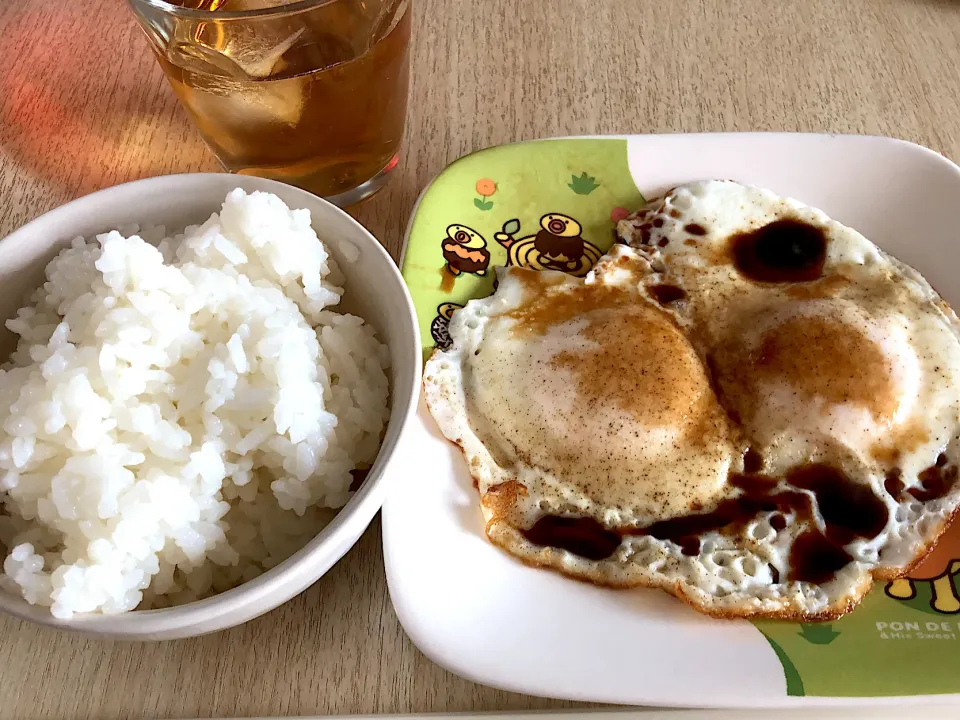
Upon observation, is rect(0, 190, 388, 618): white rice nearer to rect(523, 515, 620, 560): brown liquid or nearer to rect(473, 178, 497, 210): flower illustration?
rect(523, 515, 620, 560): brown liquid

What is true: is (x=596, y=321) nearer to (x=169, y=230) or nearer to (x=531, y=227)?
(x=531, y=227)

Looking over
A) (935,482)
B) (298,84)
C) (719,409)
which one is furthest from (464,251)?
(935,482)

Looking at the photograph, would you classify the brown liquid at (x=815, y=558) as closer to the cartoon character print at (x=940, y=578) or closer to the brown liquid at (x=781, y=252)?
the cartoon character print at (x=940, y=578)

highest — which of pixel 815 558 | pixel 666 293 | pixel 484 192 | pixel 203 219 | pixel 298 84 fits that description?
pixel 298 84

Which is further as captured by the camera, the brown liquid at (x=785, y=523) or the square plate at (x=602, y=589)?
the brown liquid at (x=785, y=523)

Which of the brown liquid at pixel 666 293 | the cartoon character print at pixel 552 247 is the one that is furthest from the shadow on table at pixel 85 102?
the brown liquid at pixel 666 293

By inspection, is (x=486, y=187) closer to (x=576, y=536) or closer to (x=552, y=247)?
(x=552, y=247)
